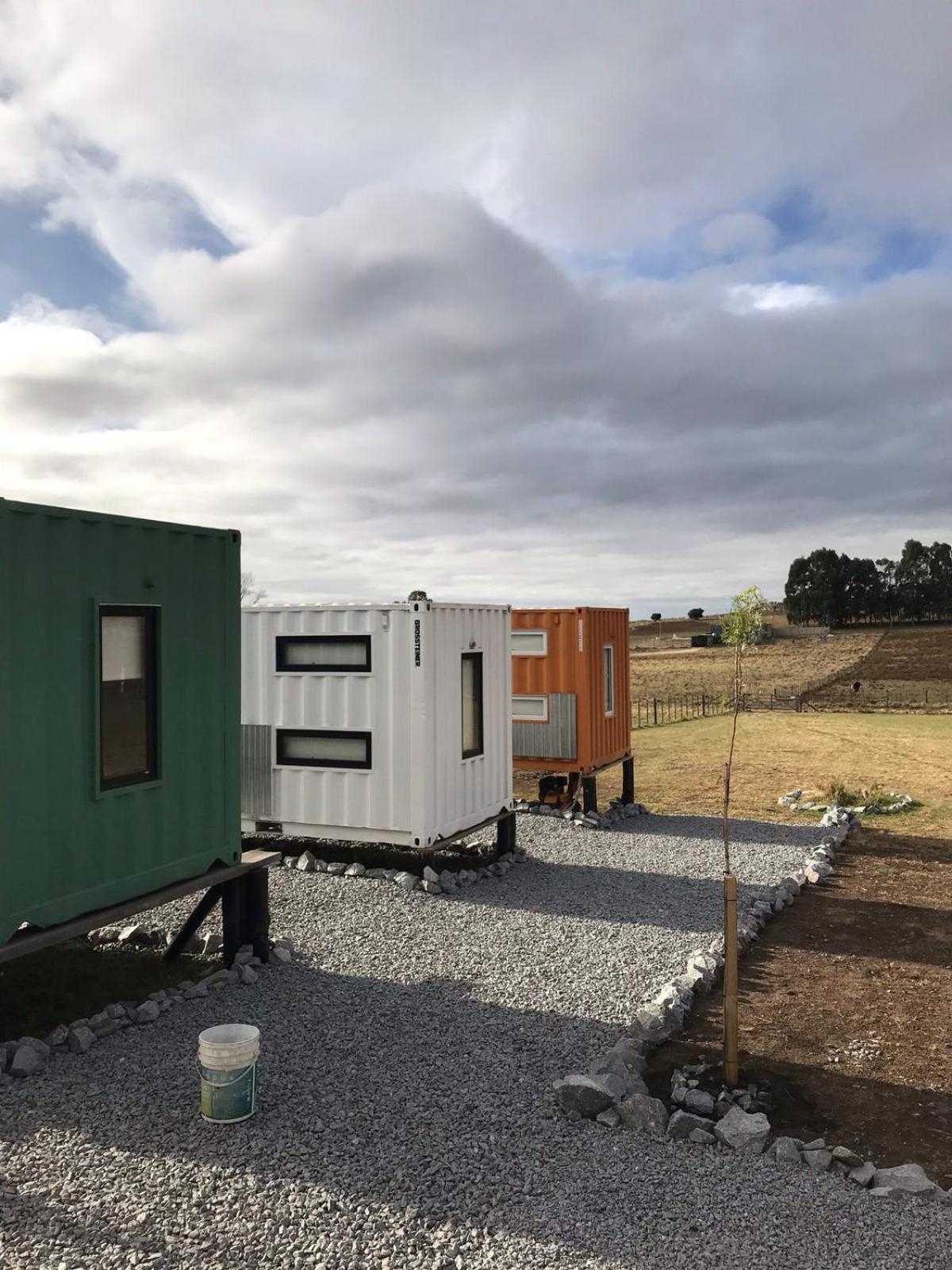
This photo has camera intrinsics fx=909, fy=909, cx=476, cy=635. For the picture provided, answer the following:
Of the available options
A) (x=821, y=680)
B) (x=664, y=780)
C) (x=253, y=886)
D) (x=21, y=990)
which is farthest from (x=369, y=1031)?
(x=821, y=680)

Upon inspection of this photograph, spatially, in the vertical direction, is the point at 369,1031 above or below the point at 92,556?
below

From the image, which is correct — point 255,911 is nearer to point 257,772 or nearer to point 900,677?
point 257,772

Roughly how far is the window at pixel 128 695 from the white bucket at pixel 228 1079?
211 centimetres

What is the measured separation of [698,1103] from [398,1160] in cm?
165

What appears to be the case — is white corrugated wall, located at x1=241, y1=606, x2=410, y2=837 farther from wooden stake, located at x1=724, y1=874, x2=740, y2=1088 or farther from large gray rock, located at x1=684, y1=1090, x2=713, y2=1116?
large gray rock, located at x1=684, y1=1090, x2=713, y2=1116

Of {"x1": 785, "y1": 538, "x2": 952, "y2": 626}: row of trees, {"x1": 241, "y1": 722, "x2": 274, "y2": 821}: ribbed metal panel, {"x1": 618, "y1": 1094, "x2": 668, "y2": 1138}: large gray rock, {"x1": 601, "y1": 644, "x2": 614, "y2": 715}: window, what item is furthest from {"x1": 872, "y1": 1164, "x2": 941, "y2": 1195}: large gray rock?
{"x1": 785, "y1": 538, "x2": 952, "y2": 626}: row of trees

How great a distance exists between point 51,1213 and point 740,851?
8698mm

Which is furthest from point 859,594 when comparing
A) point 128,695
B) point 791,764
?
point 128,695

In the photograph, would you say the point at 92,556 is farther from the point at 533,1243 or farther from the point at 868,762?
the point at 868,762

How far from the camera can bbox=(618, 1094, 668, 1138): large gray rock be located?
4578 mm

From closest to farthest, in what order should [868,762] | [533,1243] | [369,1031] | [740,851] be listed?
1. [533,1243]
2. [369,1031]
3. [740,851]
4. [868,762]

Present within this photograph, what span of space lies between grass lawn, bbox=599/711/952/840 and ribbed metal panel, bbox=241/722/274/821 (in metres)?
6.49

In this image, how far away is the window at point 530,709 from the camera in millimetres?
13000

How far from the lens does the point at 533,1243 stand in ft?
12.0
